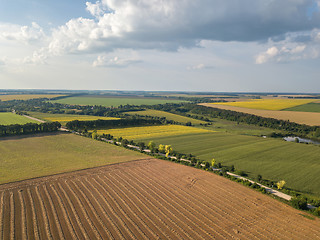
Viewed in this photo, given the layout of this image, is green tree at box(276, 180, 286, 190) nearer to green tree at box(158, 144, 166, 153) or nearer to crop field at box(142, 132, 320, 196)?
crop field at box(142, 132, 320, 196)

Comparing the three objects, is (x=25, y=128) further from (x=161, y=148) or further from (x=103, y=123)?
(x=161, y=148)

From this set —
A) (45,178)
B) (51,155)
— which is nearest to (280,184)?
(45,178)

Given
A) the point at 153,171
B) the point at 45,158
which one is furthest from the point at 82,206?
the point at 45,158

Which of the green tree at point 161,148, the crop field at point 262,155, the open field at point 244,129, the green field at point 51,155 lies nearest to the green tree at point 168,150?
the green tree at point 161,148

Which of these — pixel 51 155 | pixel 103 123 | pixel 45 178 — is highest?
pixel 103 123

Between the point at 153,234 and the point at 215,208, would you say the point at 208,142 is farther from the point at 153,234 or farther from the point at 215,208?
the point at 153,234
